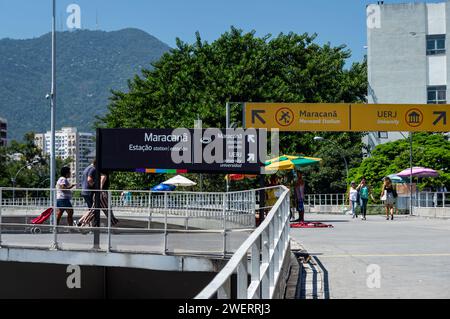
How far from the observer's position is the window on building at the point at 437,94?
5609 centimetres

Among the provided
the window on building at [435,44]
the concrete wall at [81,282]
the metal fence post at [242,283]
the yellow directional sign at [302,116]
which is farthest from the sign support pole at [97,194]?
the window on building at [435,44]

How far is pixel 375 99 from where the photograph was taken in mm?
57312

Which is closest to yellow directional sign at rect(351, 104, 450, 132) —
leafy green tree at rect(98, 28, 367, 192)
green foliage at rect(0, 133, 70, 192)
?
leafy green tree at rect(98, 28, 367, 192)

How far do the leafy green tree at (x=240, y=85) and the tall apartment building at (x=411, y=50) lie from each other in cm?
477

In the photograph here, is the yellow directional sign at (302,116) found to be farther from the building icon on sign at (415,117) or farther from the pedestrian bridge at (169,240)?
the pedestrian bridge at (169,240)

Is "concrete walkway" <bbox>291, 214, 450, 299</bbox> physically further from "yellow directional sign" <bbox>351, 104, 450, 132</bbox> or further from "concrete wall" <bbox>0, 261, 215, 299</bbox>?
"yellow directional sign" <bbox>351, 104, 450, 132</bbox>

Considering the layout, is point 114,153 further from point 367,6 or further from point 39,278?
point 367,6

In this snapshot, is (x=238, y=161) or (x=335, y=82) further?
(x=335, y=82)

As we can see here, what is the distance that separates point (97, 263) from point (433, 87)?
44953mm

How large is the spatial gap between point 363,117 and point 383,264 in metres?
25.8

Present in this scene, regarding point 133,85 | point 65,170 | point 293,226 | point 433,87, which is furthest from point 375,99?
point 65,170

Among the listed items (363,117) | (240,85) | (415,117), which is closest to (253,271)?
(363,117)

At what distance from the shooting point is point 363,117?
3694 centimetres

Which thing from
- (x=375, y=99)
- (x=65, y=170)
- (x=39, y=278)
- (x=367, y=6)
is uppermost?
(x=367, y=6)
